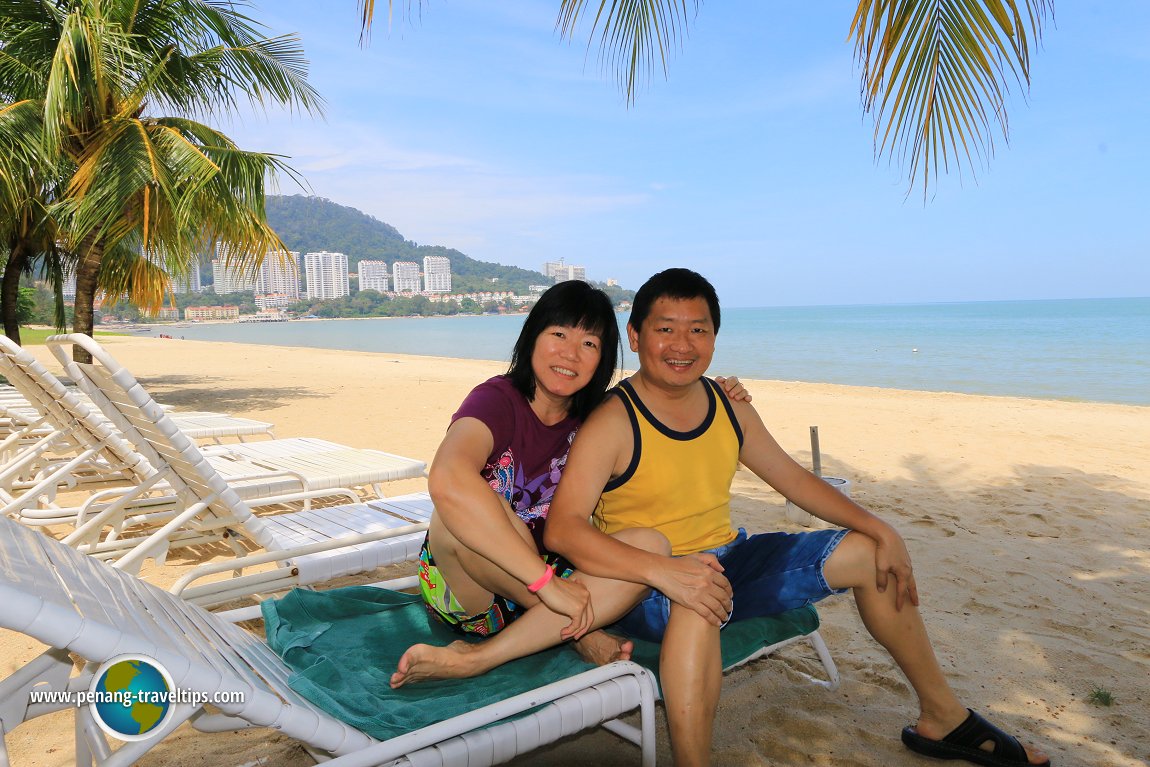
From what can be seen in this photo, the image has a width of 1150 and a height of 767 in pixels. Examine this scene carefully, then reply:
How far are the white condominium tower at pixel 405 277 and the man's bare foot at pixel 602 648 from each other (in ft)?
333

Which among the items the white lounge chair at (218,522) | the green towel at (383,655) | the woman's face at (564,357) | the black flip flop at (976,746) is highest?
the woman's face at (564,357)

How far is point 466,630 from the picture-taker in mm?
2143

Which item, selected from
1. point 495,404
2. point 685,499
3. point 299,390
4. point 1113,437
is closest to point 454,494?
point 495,404

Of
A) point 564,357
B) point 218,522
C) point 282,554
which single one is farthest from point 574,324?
point 218,522

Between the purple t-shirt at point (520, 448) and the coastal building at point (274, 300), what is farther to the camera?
the coastal building at point (274, 300)

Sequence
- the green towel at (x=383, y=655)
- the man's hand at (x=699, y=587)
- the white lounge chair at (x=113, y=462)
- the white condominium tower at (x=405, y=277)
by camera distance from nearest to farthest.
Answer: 1. the green towel at (x=383, y=655)
2. the man's hand at (x=699, y=587)
3. the white lounge chair at (x=113, y=462)
4. the white condominium tower at (x=405, y=277)

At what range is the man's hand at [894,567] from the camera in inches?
79.8

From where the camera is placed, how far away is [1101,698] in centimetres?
255

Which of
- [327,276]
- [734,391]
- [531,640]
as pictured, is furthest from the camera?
[327,276]

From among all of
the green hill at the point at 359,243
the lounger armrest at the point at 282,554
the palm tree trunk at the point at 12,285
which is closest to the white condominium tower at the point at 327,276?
the green hill at the point at 359,243

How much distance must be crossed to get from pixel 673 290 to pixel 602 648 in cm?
100

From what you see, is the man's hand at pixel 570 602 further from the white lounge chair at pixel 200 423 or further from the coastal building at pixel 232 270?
the coastal building at pixel 232 270

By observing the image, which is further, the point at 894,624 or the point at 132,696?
the point at 894,624

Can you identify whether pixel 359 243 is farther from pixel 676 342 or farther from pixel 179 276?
pixel 676 342
